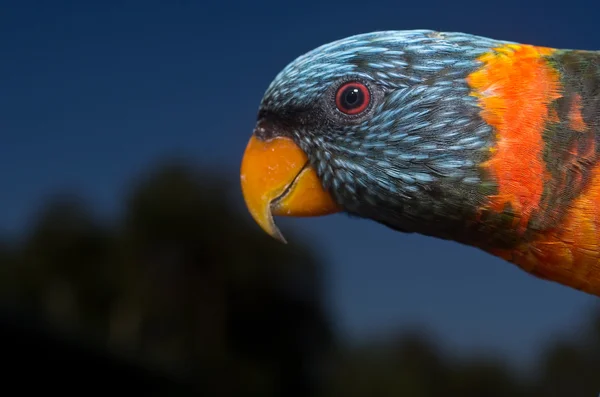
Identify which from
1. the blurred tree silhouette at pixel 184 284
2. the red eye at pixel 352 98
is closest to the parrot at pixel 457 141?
the red eye at pixel 352 98

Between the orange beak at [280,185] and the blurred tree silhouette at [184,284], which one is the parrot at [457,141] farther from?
the blurred tree silhouette at [184,284]

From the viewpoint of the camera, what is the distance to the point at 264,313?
762cm

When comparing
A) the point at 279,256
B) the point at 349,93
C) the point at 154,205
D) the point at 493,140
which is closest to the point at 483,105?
the point at 493,140

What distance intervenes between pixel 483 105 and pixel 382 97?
30cm

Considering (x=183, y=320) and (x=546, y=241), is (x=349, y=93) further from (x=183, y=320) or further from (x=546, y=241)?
(x=183, y=320)

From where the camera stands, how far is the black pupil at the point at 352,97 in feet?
5.74

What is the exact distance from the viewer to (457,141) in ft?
5.40

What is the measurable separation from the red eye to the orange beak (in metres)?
0.22

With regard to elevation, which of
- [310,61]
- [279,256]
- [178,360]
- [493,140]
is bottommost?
[178,360]

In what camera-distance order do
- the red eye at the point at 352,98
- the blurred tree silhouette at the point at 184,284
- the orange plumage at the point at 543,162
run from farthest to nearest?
the blurred tree silhouette at the point at 184,284 → the red eye at the point at 352,98 → the orange plumage at the point at 543,162

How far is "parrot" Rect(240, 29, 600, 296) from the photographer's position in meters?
1.62

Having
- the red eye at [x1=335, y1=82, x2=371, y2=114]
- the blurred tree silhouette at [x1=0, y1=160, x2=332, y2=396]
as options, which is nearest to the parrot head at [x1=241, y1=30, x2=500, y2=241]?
the red eye at [x1=335, y1=82, x2=371, y2=114]

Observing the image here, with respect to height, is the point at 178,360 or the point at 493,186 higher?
the point at 493,186

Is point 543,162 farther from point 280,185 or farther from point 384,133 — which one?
point 280,185
